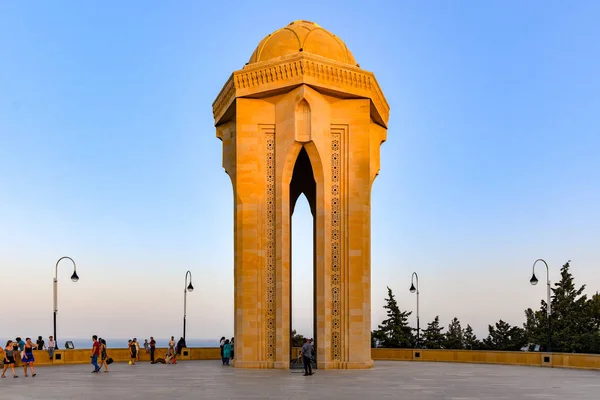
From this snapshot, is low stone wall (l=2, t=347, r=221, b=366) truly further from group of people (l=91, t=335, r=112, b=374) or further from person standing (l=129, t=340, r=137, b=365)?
group of people (l=91, t=335, r=112, b=374)

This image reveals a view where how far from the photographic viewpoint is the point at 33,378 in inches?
1001

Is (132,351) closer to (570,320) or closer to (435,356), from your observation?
(435,356)

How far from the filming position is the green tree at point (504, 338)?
60.2 metres

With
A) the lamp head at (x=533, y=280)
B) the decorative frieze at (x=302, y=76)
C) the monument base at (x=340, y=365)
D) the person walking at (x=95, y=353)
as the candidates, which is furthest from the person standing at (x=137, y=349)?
the lamp head at (x=533, y=280)

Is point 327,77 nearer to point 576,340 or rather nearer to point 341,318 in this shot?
point 341,318

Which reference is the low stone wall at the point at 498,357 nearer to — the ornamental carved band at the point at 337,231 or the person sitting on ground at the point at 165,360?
the ornamental carved band at the point at 337,231

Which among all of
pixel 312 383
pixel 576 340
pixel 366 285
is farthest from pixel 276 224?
pixel 576 340

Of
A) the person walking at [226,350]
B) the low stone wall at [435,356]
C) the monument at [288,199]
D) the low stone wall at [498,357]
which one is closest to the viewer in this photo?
the monument at [288,199]

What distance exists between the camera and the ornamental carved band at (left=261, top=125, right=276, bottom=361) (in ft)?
100

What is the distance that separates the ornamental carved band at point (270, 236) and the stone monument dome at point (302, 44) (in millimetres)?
3885

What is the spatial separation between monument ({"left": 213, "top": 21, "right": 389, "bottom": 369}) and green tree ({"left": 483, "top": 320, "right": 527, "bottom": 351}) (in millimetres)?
33277

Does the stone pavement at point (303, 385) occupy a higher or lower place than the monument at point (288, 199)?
lower

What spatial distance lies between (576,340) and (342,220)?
3124cm

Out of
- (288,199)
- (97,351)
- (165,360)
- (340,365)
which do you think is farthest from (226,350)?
(288,199)
